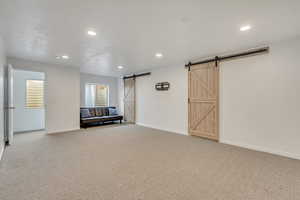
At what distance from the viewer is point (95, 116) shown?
7238 mm

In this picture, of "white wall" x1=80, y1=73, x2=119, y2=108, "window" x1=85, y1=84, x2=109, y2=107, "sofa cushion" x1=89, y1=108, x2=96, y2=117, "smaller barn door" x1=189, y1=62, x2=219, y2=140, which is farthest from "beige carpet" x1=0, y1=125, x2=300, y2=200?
"window" x1=85, y1=84, x2=109, y2=107

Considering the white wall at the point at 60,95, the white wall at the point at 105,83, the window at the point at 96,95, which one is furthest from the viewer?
the window at the point at 96,95

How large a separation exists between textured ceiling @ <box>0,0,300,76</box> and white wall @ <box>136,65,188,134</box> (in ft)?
5.64

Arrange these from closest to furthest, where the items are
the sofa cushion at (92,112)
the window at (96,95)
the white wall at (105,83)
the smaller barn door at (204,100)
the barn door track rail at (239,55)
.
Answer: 1. the barn door track rail at (239,55)
2. the smaller barn door at (204,100)
3. the sofa cushion at (92,112)
4. the white wall at (105,83)
5. the window at (96,95)

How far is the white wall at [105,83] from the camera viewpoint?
756cm

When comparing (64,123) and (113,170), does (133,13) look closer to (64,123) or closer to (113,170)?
(113,170)

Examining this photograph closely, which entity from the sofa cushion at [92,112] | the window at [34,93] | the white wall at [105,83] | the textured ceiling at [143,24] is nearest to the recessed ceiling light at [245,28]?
the textured ceiling at [143,24]

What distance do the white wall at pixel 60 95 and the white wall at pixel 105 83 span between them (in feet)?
4.60

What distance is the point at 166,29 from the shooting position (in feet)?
9.25

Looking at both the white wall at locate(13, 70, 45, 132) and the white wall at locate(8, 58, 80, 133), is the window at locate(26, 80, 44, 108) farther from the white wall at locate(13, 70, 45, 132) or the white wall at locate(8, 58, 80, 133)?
the white wall at locate(8, 58, 80, 133)

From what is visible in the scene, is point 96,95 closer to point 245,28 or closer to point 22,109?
point 22,109

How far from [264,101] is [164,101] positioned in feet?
10.9

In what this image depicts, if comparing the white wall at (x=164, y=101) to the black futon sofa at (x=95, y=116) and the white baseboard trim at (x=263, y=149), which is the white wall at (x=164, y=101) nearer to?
the black futon sofa at (x=95, y=116)

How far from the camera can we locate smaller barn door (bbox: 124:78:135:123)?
7.59 m
